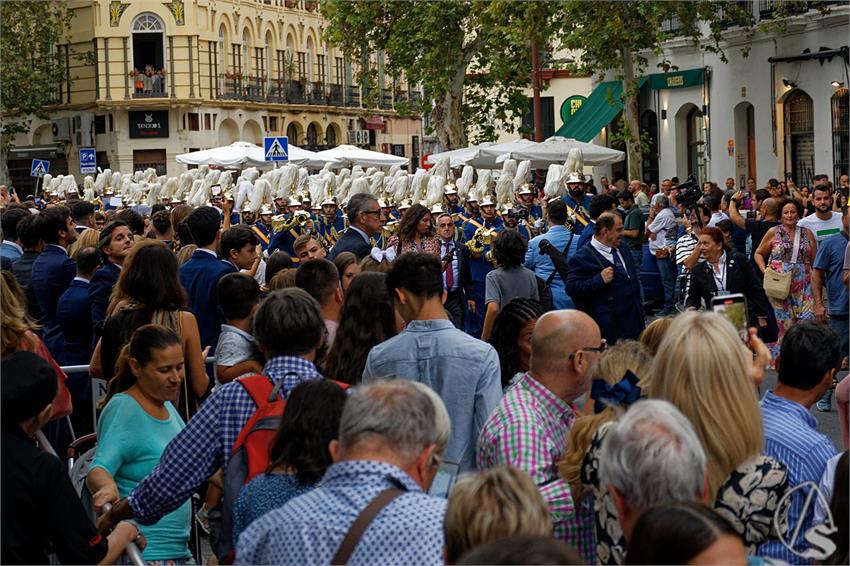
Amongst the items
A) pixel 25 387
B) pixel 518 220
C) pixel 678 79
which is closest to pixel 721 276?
pixel 25 387

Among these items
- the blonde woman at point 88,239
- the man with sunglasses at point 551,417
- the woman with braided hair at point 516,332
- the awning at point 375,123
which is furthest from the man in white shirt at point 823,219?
the awning at point 375,123

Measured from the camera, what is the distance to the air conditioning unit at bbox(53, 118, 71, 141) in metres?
59.0

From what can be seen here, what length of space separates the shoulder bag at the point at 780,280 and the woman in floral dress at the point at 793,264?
18 mm

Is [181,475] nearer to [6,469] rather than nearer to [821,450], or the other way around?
[6,469]

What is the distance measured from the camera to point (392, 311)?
6.39m

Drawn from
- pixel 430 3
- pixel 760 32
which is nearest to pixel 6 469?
pixel 760 32

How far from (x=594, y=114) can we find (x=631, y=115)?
696cm

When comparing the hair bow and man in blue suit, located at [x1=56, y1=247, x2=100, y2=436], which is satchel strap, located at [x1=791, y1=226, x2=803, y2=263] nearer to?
the hair bow

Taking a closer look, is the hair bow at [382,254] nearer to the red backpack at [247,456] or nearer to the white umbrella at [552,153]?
the red backpack at [247,456]

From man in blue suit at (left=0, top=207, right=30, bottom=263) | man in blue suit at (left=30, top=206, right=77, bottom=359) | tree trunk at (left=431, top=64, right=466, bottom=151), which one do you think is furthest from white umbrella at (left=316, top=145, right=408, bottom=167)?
man in blue suit at (left=30, top=206, right=77, bottom=359)

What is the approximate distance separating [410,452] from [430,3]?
35.2 m

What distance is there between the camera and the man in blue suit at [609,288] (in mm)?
10766

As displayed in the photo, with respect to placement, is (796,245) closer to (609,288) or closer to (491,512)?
(609,288)

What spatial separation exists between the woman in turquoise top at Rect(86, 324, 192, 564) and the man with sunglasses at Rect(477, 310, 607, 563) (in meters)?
1.48
